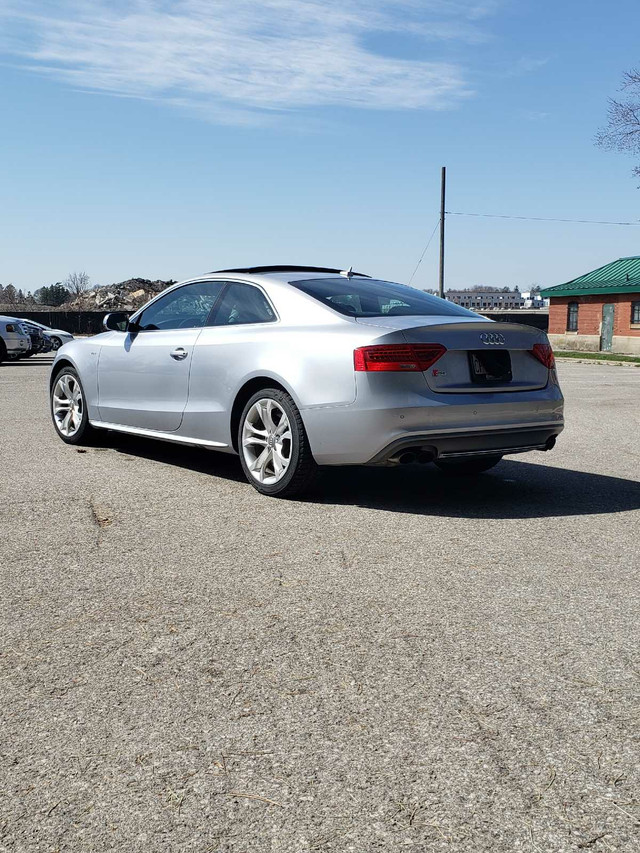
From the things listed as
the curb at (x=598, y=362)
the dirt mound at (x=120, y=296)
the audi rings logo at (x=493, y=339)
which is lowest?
the curb at (x=598, y=362)

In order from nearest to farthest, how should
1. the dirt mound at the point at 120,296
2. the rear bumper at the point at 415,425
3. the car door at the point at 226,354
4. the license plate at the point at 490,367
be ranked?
the rear bumper at the point at 415,425 → the license plate at the point at 490,367 → the car door at the point at 226,354 → the dirt mound at the point at 120,296

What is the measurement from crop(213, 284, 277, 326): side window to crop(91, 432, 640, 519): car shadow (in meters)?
1.19

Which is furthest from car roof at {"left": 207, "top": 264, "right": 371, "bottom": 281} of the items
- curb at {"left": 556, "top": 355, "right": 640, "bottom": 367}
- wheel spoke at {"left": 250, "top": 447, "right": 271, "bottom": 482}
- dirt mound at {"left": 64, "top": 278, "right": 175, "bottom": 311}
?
dirt mound at {"left": 64, "top": 278, "right": 175, "bottom": 311}

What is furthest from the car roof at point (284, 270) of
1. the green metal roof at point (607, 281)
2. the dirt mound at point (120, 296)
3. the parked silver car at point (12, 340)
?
the dirt mound at point (120, 296)

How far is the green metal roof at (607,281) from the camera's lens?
4419cm

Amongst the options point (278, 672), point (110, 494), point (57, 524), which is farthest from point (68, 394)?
point (278, 672)

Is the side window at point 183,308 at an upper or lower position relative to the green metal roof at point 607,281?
lower

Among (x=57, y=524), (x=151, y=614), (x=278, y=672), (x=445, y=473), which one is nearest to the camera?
(x=278, y=672)

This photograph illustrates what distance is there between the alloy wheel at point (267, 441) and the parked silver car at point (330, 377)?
10 millimetres

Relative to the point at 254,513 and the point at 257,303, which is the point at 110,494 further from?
the point at 257,303

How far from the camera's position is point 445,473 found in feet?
25.1

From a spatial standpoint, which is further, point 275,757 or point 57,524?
point 57,524

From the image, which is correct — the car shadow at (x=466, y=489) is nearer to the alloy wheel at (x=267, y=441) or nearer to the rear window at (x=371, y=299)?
the alloy wheel at (x=267, y=441)

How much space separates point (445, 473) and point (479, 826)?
17.8ft
